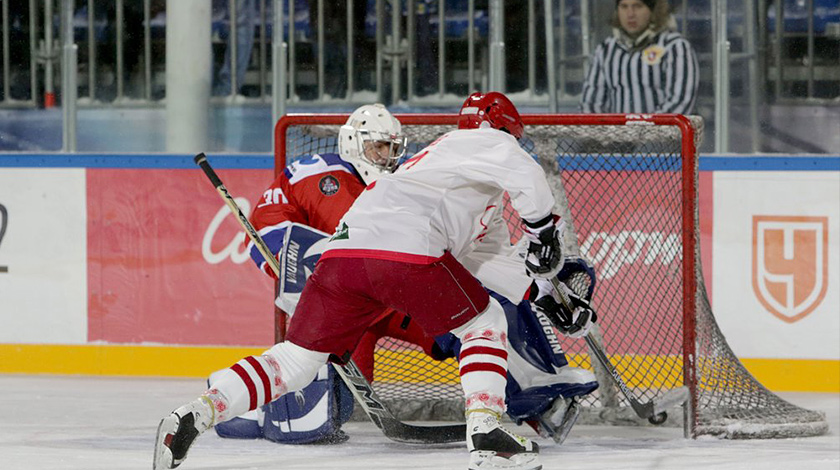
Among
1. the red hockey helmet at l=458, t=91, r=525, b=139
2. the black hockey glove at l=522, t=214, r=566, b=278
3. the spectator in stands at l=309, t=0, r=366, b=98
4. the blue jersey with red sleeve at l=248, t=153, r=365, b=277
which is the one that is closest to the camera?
the black hockey glove at l=522, t=214, r=566, b=278

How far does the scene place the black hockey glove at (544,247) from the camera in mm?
3066

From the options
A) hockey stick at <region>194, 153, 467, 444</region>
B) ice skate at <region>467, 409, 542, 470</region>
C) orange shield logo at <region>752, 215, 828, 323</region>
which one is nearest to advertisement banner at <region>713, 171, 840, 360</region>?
orange shield logo at <region>752, 215, 828, 323</region>

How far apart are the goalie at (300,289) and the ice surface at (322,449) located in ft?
0.21

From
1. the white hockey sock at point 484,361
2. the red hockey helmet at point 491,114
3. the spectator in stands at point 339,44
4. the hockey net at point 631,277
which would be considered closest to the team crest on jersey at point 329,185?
the hockey net at point 631,277

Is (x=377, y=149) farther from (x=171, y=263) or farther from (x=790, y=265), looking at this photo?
(x=790, y=265)

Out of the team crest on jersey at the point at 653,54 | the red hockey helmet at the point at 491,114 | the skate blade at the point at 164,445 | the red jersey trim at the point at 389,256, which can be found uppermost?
the team crest on jersey at the point at 653,54

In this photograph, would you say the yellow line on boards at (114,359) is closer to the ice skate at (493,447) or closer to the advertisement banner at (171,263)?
the advertisement banner at (171,263)

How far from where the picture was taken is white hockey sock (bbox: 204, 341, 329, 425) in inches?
120

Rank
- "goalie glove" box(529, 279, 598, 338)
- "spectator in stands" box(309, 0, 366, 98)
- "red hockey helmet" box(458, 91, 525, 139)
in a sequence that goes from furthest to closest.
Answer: "spectator in stands" box(309, 0, 366, 98) < "goalie glove" box(529, 279, 598, 338) < "red hockey helmet" box(458, 91, 525, 139)

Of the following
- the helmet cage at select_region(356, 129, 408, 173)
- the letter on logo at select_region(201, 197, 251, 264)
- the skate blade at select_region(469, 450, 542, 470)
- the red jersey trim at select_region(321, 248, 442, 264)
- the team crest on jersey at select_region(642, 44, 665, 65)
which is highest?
the team crest on jersey at select_region(642, 44, 665, 65)

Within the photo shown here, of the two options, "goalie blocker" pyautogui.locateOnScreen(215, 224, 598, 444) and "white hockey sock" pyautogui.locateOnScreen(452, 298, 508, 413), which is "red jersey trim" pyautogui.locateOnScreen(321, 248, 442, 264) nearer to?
"white hockey sock" pyautogui.locateOnScreen(452, 298, 508, 413)

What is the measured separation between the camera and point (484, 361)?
303cm

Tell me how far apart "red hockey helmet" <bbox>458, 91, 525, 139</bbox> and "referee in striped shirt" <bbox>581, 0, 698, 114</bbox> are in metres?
1.73

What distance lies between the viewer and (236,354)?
4.91 meters
